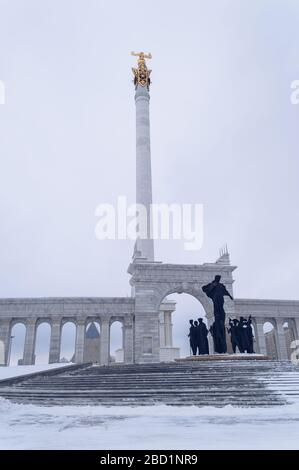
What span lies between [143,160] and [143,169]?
3.86 ft

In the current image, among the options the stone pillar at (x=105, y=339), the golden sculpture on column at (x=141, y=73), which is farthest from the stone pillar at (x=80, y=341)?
the golden sculpture on column at (x=141, y=73)

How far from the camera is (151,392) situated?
10680mm

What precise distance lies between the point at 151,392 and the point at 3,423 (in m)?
4.39

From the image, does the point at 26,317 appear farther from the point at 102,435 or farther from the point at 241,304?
the point at 102,435

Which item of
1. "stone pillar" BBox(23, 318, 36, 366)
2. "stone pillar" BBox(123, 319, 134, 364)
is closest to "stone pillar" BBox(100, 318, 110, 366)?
"stone pillar" BBox(123, 319, 134, 364)

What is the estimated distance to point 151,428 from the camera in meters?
6.59

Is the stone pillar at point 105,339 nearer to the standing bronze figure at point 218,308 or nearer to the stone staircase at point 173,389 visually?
the standing bronze figure at point 218,308

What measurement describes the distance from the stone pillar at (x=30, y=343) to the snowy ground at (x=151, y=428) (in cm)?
2749

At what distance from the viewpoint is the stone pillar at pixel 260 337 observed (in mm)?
39094

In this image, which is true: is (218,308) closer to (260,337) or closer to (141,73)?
(260,337)

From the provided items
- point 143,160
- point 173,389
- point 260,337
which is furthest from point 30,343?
point 173,389

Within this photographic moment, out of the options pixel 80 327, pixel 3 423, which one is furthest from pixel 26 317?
pixel 3 423

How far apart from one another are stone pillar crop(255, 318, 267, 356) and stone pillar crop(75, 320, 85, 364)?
60.5 ft

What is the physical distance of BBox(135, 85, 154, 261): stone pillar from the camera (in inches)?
1542
